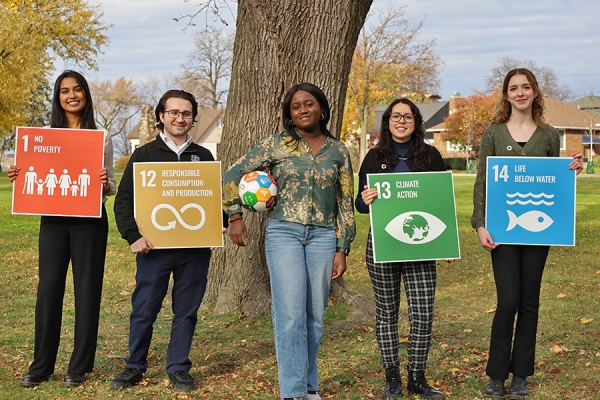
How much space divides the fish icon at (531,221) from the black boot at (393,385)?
128 centimetres

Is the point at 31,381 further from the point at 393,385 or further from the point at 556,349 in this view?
the point at 556,349

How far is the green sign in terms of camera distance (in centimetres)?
500

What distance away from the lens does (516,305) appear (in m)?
5.14

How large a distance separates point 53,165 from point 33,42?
29.1 metres

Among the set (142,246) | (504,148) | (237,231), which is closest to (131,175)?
(142,246)

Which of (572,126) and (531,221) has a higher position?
(572,126)

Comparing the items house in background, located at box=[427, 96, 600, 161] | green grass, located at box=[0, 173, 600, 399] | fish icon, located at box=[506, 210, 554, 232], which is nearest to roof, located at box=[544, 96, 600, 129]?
house in background, located at box=[427, 96, 600, 161]

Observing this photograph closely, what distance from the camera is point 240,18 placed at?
764 cm

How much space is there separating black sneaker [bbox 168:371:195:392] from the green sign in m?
1.67

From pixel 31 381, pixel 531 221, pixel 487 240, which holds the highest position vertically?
pixel 531 221

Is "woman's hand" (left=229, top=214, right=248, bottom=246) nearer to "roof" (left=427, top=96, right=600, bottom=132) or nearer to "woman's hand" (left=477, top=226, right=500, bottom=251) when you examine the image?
"woman's hand" (left=477, top=226, right=500, bottom=251)

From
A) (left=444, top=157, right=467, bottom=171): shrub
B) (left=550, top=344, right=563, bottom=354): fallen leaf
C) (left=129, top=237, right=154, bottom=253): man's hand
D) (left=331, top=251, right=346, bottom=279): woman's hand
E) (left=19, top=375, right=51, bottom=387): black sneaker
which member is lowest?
(left=19, top=375, right=51, bottom=387): black sneaker

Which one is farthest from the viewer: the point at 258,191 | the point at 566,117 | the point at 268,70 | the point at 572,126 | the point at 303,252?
the point at 566,117

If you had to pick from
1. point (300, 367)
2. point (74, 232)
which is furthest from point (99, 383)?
point (300, 367)
